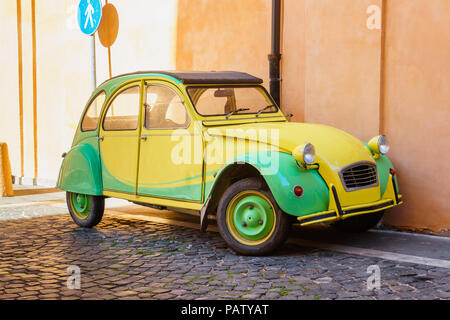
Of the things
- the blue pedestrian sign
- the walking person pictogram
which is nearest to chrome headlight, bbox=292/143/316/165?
the blue pedestrian sign

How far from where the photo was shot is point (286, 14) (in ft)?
25.7

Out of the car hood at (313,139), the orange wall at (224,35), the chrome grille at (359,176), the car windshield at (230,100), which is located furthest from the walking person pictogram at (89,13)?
the chrome grille at (359,176)

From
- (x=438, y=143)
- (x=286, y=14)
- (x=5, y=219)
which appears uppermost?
(x=286, y=14)

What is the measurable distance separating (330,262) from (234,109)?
209cm

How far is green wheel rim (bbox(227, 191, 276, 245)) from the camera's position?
536 centimetres

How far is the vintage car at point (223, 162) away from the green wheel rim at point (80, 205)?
1 centimetres

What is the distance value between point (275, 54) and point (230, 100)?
5.36ft

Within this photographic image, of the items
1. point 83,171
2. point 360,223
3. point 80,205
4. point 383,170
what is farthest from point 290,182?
point 80,205

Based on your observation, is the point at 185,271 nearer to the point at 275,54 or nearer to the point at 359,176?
the point at 359,176

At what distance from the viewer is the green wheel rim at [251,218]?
5.36 metres

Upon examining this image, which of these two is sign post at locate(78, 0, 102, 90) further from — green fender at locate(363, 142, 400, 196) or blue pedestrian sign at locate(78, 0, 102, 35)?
green fender at locate(363, 142, 400, 196)
